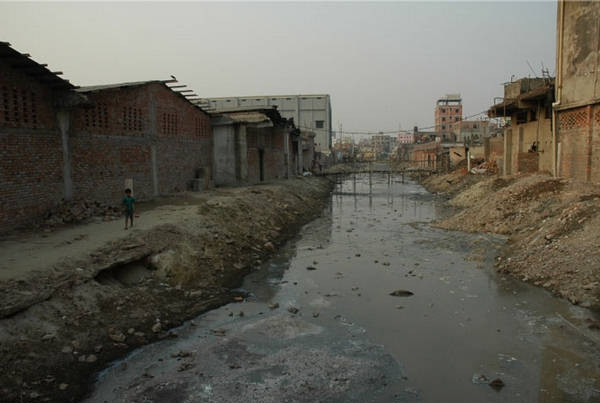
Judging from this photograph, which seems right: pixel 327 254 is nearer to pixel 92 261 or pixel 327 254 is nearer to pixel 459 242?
pixel 459 242

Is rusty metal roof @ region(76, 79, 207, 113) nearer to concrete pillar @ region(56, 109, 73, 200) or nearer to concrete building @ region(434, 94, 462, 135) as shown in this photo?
concrete pillar @ region(56, 109, 73, 200)

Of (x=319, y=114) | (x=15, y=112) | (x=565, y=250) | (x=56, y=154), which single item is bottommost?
(x=565, y=250)

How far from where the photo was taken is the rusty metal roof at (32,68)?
9.65 meters

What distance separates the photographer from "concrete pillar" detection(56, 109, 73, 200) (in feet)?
38.9

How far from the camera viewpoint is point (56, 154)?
11.6 meters

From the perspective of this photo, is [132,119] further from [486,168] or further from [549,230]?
[486,168]

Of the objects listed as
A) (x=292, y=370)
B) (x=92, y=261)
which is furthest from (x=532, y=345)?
(x=92, y=261)

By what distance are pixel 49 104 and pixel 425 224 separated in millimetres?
14813

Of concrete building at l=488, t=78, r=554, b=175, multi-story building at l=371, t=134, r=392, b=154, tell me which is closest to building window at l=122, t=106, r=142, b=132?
concrete building at l=488, t=78, r=554, b=175

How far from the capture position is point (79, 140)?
12.7 meters

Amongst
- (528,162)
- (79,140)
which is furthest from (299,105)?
(79,140)

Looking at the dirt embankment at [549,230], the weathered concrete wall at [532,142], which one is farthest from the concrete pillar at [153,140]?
the weathered concrete wall at [532,142]

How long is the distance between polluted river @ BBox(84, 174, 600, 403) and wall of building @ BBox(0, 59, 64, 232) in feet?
19.4

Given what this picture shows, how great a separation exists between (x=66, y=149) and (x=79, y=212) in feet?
6.44
